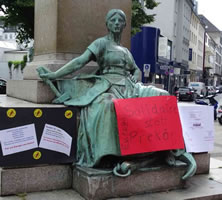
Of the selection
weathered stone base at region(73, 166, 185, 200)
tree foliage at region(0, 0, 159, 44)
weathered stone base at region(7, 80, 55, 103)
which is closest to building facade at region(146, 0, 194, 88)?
tree foliage at region(0, 0, 159, 44)

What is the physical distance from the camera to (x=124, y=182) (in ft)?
12.7

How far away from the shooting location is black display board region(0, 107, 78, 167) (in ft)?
12.5

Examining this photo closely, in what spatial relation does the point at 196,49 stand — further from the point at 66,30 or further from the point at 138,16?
the point at 66,30

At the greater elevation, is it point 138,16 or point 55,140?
point 138,16

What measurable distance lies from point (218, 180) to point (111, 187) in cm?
163

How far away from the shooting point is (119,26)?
4.59m

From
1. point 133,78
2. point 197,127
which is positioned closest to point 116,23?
point 133,78

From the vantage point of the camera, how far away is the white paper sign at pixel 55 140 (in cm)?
398

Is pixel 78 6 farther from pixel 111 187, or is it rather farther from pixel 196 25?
pixel 196 25

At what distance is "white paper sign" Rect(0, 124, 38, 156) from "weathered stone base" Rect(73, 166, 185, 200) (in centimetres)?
56

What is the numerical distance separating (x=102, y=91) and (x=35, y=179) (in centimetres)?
118

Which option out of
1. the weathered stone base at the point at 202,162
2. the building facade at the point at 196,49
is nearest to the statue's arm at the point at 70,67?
the weathered stone base at the point at 202,162

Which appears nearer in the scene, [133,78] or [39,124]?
[39,124]

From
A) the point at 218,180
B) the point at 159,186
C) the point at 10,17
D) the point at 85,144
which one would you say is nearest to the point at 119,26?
the point at 85,144
